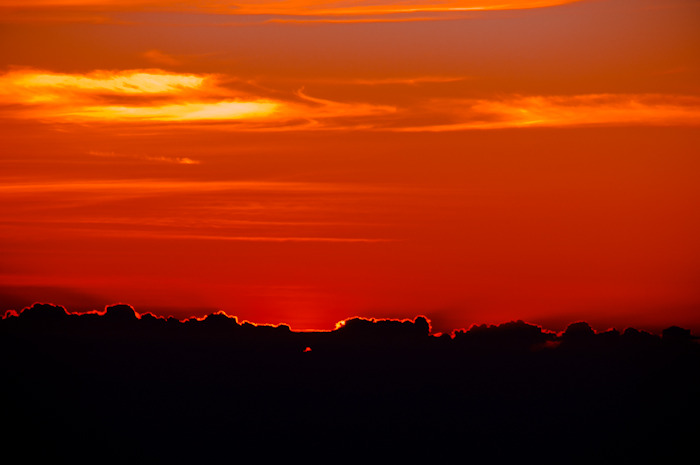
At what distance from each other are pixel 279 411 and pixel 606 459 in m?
62.8

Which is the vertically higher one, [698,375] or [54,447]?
[698,375]

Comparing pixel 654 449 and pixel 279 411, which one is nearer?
pixel 654 449

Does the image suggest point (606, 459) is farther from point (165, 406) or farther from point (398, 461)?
point (165, 406)

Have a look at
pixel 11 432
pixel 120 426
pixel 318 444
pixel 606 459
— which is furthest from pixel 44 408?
pixel 606 459

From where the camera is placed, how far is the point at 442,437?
7052 inches

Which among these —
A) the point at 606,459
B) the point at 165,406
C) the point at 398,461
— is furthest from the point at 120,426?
the point at 606,459

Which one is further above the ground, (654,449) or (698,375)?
(698,375)

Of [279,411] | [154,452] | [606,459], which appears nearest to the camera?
[606,459]

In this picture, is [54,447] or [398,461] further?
[54,447]

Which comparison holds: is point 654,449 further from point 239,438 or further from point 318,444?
point 239,438

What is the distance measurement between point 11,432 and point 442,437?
84.5 meters

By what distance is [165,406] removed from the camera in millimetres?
177750

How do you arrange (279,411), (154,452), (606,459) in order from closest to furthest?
(606,459), (154,452), (279,411)

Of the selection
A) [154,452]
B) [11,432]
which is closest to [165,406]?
[154,452]
